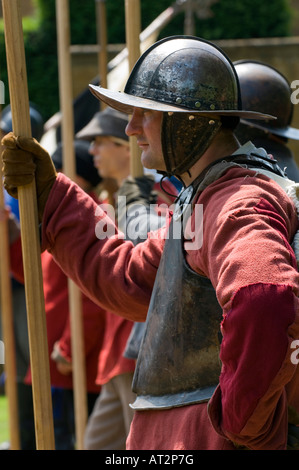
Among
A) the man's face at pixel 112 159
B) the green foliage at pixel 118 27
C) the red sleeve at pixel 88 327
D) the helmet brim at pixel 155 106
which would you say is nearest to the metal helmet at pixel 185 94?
the helmet brim at pixel 155 106

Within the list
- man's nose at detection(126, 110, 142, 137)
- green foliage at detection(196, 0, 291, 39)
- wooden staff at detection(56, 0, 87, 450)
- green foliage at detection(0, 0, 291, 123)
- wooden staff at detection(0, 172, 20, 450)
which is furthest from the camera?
green foliage at detection(196, 0, 291, 39)

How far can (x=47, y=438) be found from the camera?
2.90m

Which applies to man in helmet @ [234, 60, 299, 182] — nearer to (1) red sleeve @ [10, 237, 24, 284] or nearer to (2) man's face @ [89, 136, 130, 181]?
(2) man's face @ [89, 136, 130, 181]

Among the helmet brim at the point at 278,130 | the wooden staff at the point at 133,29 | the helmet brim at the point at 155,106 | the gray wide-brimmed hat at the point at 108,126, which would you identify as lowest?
the gray wide-brimmed hat at the point at 108,126

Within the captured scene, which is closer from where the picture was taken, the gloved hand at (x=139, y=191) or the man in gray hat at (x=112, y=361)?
the gloved hand at (x=139, y=191)

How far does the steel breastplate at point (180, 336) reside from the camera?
8.68ft

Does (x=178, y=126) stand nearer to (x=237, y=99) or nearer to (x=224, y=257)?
(x=237, y=99)

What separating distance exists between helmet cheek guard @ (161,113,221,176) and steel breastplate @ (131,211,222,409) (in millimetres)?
220

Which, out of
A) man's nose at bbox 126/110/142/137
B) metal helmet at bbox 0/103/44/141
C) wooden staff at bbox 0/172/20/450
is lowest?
wooden staff at bbox 0/172/20/450

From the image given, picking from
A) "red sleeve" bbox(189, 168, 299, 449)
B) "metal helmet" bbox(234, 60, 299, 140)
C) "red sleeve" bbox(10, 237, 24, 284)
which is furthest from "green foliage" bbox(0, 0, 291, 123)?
"red sleeve" bbox(189, 168, 299, 449)

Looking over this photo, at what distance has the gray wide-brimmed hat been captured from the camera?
4.93 meters

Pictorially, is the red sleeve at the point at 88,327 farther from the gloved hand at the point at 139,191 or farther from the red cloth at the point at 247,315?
the red cloth at the point at 247,315
